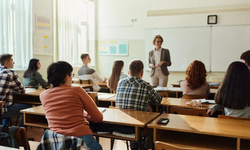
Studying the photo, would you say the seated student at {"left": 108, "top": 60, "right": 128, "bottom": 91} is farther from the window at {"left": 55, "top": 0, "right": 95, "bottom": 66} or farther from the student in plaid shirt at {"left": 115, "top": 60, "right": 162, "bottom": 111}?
the window at {"left": 55, "top": 0, "right": 95, "bottom": 66}

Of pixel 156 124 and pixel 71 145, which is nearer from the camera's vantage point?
pixel 71 145

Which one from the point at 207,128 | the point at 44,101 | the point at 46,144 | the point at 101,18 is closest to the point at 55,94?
the point at 44,101

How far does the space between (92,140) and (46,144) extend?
0.36 meters

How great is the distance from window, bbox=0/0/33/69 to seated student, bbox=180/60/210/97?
3682mm

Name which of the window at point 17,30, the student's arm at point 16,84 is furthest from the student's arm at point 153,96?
the window at point 17,30

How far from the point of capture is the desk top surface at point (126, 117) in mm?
2068

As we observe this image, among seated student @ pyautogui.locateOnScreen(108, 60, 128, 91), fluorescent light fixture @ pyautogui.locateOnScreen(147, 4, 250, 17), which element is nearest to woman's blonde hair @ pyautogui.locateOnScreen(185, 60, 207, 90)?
seated student @ pyautogui.locateOnScreen(108, 60, 128, 91)

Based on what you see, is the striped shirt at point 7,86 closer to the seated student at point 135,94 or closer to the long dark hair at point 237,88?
the seated student at point 135,94

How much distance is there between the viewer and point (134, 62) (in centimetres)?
270

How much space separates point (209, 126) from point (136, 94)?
0.84m

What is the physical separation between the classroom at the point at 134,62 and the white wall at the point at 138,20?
0.03m

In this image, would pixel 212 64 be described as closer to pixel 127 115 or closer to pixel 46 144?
pixel 127 115

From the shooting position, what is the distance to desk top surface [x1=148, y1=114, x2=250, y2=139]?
177cm

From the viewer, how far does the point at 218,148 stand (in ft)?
6.20
